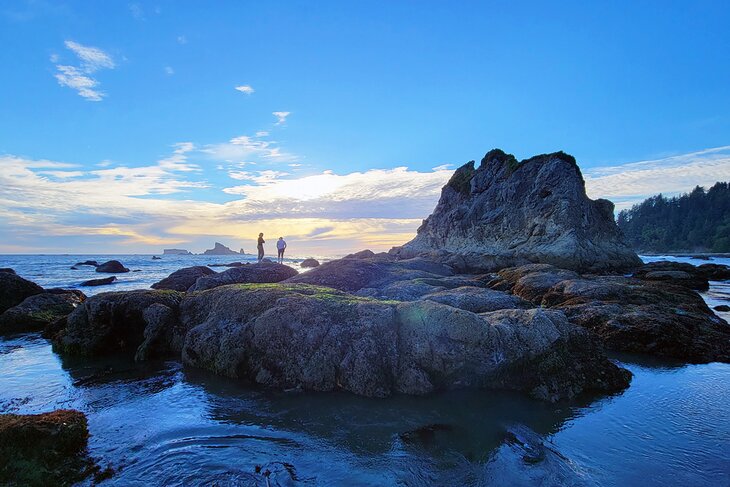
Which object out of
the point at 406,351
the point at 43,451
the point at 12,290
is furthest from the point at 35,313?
the point at 406,351

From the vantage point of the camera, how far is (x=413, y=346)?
8.79 metres

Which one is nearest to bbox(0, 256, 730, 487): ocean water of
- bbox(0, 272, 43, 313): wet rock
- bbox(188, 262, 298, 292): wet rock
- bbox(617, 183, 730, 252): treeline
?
bbox(188, 262, 298, 292): wet rock

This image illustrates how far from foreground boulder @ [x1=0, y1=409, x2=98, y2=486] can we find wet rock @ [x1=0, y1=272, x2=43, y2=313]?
16.9 metres

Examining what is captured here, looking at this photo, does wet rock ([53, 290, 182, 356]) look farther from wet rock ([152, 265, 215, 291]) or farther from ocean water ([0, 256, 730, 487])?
wet rock ([152, 265, 215, 291])

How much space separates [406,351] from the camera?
29.0ft

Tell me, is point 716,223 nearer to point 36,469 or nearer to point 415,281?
point 415,281

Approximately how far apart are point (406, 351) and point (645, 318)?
8906mm

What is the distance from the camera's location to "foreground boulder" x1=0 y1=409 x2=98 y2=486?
506 cm

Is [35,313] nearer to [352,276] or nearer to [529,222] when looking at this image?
[352,276]

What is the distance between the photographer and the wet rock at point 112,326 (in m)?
11.8

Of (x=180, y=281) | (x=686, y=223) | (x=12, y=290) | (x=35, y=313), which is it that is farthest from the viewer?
(x=686, y=223)

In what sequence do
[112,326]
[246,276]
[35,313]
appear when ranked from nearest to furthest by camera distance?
[112,326]
[35,313]
[246,276]

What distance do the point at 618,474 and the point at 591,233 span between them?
51.3 metres

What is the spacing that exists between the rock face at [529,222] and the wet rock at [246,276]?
78.5ft
